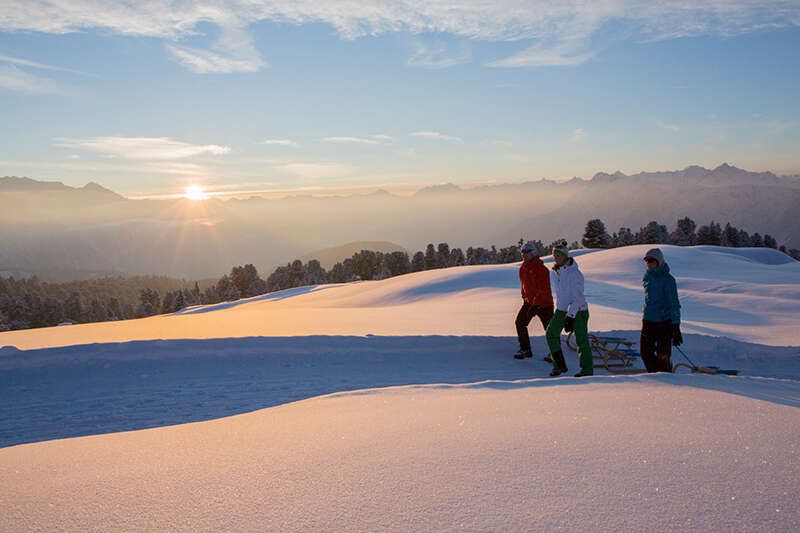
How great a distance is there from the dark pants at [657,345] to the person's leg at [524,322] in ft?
7.44

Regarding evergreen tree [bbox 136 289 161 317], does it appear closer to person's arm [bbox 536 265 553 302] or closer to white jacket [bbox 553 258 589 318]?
person's arm [bbox 536 265 553 302]

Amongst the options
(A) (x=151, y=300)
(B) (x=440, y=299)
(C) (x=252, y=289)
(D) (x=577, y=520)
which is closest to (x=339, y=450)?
(D) (x=577, y=520)

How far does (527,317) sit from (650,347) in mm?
2491

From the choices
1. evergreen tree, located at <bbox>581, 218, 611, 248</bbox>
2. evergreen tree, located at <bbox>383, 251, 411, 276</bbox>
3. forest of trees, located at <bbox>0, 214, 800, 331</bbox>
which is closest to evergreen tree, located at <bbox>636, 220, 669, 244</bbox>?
forest of trees, located at <bbox>0, 214, 800, 331</bbox>

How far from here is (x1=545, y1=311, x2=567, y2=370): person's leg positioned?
8.62m

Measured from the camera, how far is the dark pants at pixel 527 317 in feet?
32.0

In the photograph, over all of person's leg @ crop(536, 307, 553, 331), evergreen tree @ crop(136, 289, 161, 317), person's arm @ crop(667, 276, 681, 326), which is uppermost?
person's arm @ crop(667, 276, 681, 326)

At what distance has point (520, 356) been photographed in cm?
1034

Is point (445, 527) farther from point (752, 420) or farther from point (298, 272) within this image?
point (298, 272)

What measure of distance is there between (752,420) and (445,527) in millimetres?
3278

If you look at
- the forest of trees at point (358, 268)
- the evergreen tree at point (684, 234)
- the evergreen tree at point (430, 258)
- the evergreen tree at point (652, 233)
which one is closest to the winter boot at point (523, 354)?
the forest of trees at point (358, 268)

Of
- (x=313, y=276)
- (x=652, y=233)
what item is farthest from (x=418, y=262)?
(x=652, y=233)

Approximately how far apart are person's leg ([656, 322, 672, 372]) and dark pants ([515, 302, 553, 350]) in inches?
84.1

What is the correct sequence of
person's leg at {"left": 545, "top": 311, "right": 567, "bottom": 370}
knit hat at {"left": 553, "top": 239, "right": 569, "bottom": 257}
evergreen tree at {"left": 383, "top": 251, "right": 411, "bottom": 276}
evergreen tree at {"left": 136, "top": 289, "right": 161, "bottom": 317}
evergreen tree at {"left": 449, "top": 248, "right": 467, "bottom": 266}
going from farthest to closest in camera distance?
1. evergreen tree at {"left": 136, "top": 289, "right": 161, "bottom": 317}
2. evergreen tree at {"left": 383, "top": 251, "right": 411, "bottom": 276}
3. evergreen tree at {"left": 449, "top": 248, "right": 467, "bottom": 266}
4. person's leg at {"left": 545, "top": 311, "right": 567, "bottom": 370}
5. knit hat at {"left": 553, "top": 239, "right": 569, "bottom": 257}
